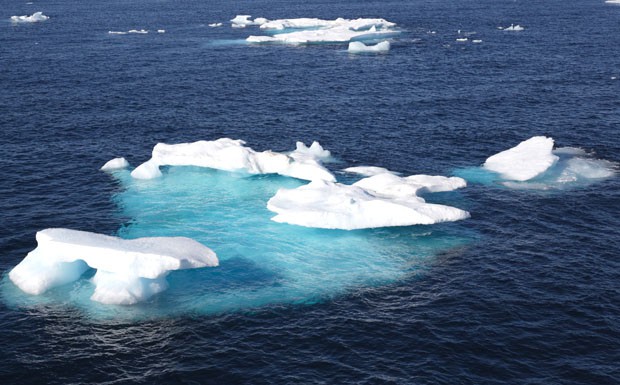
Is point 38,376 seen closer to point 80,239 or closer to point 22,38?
point 80,239

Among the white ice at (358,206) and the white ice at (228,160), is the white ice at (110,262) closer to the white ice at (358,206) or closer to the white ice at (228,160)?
the white ice at (358,206)

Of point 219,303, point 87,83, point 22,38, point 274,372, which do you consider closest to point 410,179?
point 219,303

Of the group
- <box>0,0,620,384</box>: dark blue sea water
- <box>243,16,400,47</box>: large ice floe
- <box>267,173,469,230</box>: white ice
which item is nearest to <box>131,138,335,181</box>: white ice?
<box>0,0,620,384</box>: dark blue sea water

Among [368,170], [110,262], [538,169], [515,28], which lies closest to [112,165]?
[368,170]

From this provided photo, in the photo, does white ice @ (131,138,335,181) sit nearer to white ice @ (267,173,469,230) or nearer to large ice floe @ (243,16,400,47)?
white ice @ (267,173,469,230)

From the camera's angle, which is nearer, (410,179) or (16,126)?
(410,179)

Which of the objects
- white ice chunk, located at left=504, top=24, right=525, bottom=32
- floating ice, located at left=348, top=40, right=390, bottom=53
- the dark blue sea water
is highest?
white ice chunk, located at left=504, top=24, right=525, bottom=32
